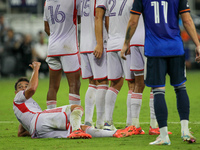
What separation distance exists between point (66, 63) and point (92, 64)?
1.32ft

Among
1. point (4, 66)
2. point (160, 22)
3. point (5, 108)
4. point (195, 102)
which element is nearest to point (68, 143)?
point (160, 22)

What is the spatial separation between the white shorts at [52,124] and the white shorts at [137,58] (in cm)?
111

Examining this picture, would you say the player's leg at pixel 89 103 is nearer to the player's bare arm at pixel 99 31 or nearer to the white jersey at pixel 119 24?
the player's bare arm at pixel 99 31

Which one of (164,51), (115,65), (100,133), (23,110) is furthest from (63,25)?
(164,51)

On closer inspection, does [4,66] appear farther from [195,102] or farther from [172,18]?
[172,18]

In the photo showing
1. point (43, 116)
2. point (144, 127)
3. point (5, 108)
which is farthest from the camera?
point (5, 108)

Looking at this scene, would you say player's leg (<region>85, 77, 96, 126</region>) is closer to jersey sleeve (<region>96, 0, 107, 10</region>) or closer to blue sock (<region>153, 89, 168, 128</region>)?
A: jersey sleeve (<region>96, 0, 107, 10</region>)

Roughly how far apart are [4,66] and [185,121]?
16630 millimetres

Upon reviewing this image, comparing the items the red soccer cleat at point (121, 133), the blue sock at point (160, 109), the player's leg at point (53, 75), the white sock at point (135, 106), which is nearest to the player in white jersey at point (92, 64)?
the player's leg at point (53, 75)

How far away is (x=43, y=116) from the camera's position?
6684mm

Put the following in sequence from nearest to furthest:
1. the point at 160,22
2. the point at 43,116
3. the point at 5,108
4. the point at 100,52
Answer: the point at 160,22
the point at 43,116
the point at 100,52
the point at 5,108

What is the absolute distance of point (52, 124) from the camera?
6605 mm

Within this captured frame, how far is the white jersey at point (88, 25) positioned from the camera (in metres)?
7.37

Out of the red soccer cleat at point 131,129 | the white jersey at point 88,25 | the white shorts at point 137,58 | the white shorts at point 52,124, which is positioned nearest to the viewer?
the white shorts at point 52,124
